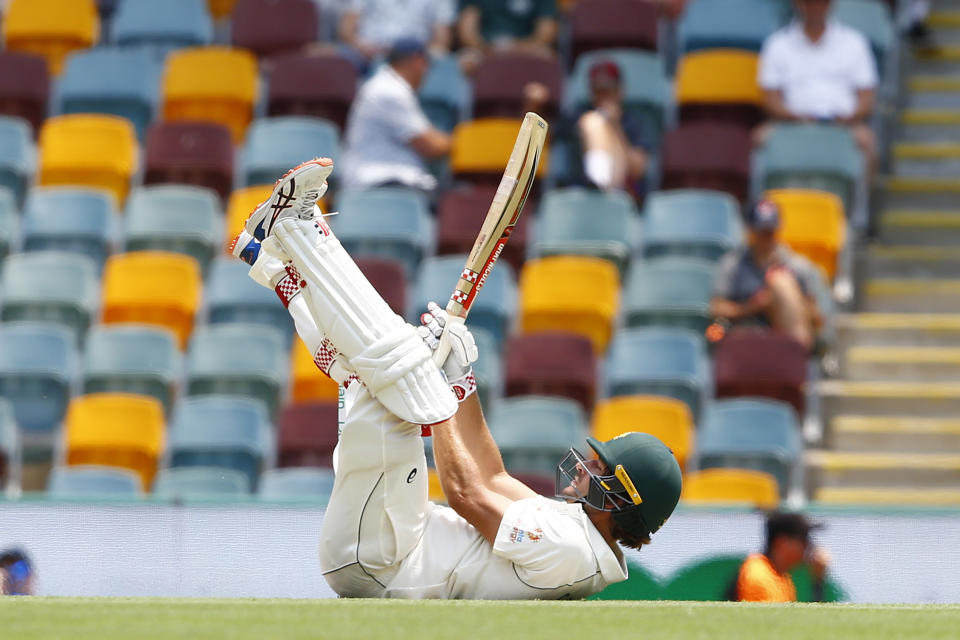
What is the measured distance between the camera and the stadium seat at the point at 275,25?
1090 centimetres

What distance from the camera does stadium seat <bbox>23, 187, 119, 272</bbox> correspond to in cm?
968

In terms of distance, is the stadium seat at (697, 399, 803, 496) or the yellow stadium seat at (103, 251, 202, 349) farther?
the yellow stadium seat at (103, 251, 202, 349)

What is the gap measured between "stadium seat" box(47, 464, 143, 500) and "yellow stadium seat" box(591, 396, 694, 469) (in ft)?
7.64

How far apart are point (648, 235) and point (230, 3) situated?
424cm

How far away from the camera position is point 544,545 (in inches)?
179

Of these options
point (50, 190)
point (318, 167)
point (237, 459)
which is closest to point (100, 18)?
point (50, 190)

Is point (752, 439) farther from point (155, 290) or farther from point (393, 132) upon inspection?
point (155, 290)

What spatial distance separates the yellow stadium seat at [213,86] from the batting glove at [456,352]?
19.7 ft

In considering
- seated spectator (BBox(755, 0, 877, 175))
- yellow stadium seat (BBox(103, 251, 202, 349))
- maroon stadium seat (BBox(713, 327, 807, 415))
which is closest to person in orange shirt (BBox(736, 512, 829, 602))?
maroon stadium seat (BBox(713, 327, 807, 415))

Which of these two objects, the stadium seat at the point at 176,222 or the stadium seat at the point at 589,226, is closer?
the stadium seat at the point at 589,226

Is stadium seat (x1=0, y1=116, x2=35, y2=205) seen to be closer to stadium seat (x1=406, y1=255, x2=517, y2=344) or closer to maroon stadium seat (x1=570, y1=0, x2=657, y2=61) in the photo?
stadium seat (x1=406, y1=255, x2=517, y2=344)

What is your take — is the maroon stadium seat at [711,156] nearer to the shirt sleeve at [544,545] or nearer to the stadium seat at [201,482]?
the stadium seat at [201,482]

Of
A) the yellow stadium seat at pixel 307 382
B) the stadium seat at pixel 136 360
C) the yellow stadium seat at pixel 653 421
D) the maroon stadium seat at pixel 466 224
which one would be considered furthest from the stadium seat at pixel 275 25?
the yellow stadium seat at pixel 653 421

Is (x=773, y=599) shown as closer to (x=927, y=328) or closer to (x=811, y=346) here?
(x=811, y=346)
